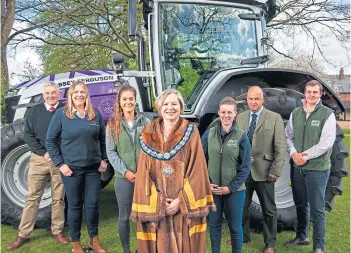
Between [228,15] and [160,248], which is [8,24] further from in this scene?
[160,248]

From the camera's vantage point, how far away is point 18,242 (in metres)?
4.22

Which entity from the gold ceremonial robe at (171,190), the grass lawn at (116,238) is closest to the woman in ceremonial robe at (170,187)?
the gold ceremonial robe at (171,190)


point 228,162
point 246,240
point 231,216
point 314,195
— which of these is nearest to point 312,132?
point 314,195

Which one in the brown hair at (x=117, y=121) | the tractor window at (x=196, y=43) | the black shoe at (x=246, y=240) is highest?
the tractor window at (x=196, y=43)

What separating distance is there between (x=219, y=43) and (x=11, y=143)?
9.37 feet

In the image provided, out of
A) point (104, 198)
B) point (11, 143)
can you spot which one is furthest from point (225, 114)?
point (104, 198)

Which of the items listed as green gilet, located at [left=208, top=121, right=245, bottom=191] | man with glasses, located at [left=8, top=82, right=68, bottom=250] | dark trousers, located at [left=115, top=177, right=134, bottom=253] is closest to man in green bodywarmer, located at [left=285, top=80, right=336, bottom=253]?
green gilet, located at [left=208, top=121, right=245, bottom=191]

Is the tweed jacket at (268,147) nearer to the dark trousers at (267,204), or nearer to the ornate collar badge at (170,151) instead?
the dark trousers at (267,204)

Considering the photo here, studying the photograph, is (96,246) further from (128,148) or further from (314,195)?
(314,195)

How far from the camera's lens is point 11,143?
475 centimetres

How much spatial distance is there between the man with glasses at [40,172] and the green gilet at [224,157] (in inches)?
70.2

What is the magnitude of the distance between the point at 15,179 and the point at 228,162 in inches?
113

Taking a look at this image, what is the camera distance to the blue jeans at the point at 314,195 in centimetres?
382

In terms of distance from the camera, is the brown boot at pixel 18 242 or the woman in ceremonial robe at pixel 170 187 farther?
the brown boot at pixel 18 242
